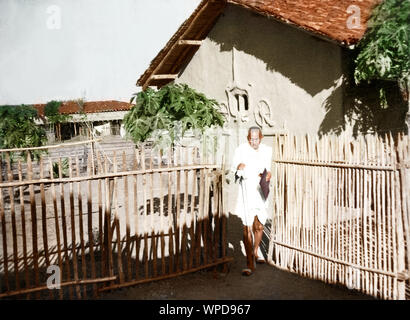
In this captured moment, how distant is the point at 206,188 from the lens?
5.21 meters

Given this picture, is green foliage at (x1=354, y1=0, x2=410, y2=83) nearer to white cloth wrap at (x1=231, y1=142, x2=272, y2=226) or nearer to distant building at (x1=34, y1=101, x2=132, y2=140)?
white cloth wrap at (x1=231, y1=142, x2=272, y2=226)

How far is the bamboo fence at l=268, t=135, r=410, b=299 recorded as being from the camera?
4.06 metres

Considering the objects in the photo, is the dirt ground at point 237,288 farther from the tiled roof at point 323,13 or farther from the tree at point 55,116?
the tree at point 55,116

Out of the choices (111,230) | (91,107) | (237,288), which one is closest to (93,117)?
(91,107)

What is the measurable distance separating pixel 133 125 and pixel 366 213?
15.1 feet

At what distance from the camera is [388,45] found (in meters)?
6.07

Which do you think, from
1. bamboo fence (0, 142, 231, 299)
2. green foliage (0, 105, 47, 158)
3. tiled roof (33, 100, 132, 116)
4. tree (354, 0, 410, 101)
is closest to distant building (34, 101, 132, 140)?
tiled roof (33, 100, 132, 116)

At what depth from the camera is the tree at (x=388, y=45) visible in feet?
19.5

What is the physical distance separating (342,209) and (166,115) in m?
3.79

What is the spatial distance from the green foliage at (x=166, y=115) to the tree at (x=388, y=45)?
313cm

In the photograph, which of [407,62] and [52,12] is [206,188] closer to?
[52,12]

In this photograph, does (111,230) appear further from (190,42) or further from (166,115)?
(190,42)

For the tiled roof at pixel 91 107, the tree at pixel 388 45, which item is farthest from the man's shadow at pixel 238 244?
the tiled roof at pixel 91 107
